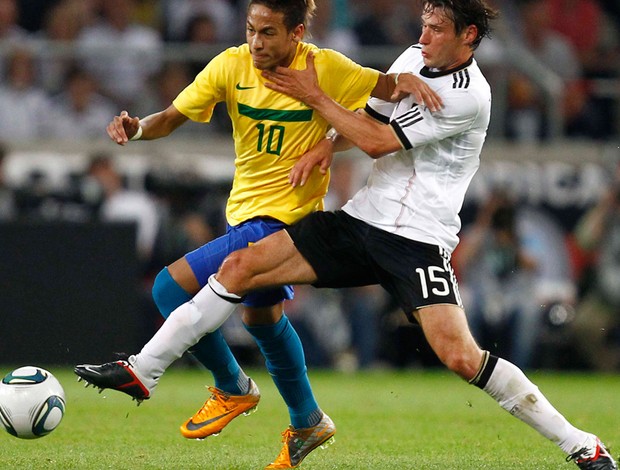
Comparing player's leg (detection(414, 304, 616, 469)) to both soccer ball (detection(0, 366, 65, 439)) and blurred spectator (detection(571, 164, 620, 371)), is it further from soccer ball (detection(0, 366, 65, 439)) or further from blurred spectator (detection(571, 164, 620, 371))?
blurred spectator (detection(571, 164, 620, 371))

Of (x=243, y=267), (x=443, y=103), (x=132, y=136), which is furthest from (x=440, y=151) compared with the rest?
(x=132, y=136)

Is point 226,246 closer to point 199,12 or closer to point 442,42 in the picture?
point 442,42

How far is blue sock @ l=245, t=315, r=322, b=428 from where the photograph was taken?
6551mm

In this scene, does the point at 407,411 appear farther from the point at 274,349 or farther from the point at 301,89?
the point at 301,89

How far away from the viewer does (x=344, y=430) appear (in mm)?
8102

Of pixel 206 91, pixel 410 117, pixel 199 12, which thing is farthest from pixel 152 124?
pixel 199 12

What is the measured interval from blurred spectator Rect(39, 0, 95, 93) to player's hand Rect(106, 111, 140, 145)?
7.35 m

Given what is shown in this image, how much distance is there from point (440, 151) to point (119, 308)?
662 cm

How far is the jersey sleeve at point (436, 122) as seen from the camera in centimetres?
588

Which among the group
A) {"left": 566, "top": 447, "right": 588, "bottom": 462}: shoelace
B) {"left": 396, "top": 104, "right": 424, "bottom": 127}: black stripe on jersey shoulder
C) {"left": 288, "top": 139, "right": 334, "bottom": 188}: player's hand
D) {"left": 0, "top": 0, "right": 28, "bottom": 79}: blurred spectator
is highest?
{"left": 396, "top": 104, "right": 424, "bottom": 127}: black stripe on jersey shoulder

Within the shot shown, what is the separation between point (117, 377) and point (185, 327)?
0.40 metres

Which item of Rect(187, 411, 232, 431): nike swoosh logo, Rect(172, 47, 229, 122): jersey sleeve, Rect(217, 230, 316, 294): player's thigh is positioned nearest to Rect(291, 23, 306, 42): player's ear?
Rect(172, 47, 229, 122): jersey sleeve

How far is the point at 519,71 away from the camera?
1412cm

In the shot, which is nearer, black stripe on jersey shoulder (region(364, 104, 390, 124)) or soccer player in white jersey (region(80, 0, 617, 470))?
soccer player in white jersey (region(80, 0, 617, 470))
